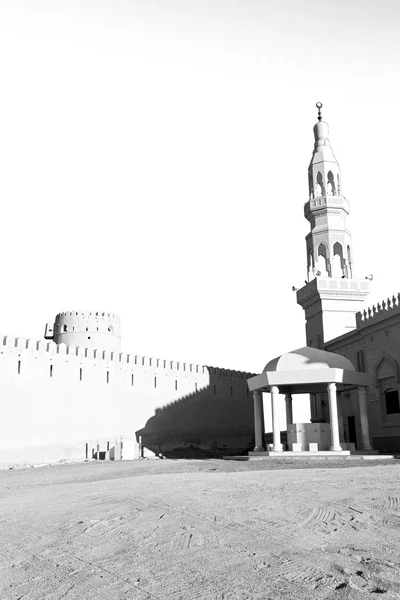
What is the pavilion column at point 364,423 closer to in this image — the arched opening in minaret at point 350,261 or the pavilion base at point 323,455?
the pavilion base at point 323,455

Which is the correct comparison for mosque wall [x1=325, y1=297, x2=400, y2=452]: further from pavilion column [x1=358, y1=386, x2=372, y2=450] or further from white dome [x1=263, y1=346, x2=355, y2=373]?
white dome [x1=263, y1=346, x2=355, y2=373]

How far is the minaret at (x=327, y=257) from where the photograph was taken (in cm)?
3173

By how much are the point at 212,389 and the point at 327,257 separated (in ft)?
37.0

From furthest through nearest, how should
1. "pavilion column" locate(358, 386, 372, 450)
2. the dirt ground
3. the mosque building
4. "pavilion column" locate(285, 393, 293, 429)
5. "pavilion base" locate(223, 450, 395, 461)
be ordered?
1. "pavilion column" locate(285, 393, 293, 429)
2. the mosque building
3. "pavilion column" locate(358, 386, 372, 450)
4. "pavilion base" locate(223, 450, 395, 461)
5. the dirt ground

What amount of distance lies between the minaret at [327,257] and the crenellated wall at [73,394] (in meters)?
9.08

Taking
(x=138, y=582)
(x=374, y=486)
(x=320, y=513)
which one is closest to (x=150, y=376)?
(x=374, y=486)

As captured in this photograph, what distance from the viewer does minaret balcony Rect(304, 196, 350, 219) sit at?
34.0 m

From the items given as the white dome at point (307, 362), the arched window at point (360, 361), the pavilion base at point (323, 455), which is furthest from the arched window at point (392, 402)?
the pavilion base at point (323, 455)

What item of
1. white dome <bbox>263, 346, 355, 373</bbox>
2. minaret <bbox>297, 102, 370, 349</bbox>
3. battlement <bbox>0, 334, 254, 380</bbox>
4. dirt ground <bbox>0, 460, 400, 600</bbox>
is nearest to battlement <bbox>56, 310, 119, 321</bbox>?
battlement <bbox>0, 334, 254, 380</bbox>

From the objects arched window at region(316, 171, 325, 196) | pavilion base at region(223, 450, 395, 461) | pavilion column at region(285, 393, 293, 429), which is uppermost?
arched window at region(316, 171, 325, 196)

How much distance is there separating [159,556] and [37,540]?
80.1 inches

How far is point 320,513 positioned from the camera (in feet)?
24.7

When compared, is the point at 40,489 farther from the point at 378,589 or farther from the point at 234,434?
the point at 234,434

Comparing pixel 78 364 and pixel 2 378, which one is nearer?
pixel 2 378
